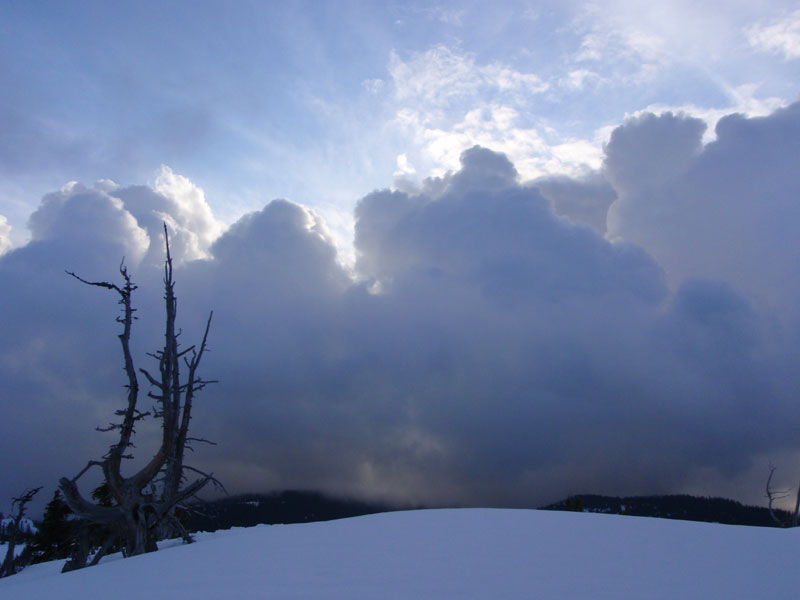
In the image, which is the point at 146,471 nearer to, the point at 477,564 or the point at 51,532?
the point at 477,564

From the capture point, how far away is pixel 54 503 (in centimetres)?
3541

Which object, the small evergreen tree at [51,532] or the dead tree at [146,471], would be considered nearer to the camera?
the dead tree at [146,471]

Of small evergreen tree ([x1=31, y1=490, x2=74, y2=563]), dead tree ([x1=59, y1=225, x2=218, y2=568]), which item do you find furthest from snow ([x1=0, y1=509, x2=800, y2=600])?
small evergreen tree ([x1=31, y1=490, x2=74, y2=563])

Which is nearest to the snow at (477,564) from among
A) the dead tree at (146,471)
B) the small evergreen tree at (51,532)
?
the dead tree at (146,471)

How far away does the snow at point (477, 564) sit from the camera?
5.41m

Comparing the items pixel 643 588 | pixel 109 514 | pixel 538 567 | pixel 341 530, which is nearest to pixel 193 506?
pixel 109 514

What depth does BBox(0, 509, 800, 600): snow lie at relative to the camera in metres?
5.41

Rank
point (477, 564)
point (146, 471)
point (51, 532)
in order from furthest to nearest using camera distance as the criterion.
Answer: point (51, 532), point (146, 471), point (477, 564)

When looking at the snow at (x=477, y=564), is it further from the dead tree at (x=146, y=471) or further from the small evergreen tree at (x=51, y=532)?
the small evergreen tree at (x=51, y=532)

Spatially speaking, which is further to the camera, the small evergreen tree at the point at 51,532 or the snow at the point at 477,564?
the small evergreen tree at the point at 51,532

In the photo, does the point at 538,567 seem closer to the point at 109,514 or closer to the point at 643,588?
the point at 643,588

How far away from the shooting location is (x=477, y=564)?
6.20m

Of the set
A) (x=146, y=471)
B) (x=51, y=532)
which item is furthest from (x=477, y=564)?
(x=51, y=532)

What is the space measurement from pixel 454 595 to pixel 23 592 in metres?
5.94
